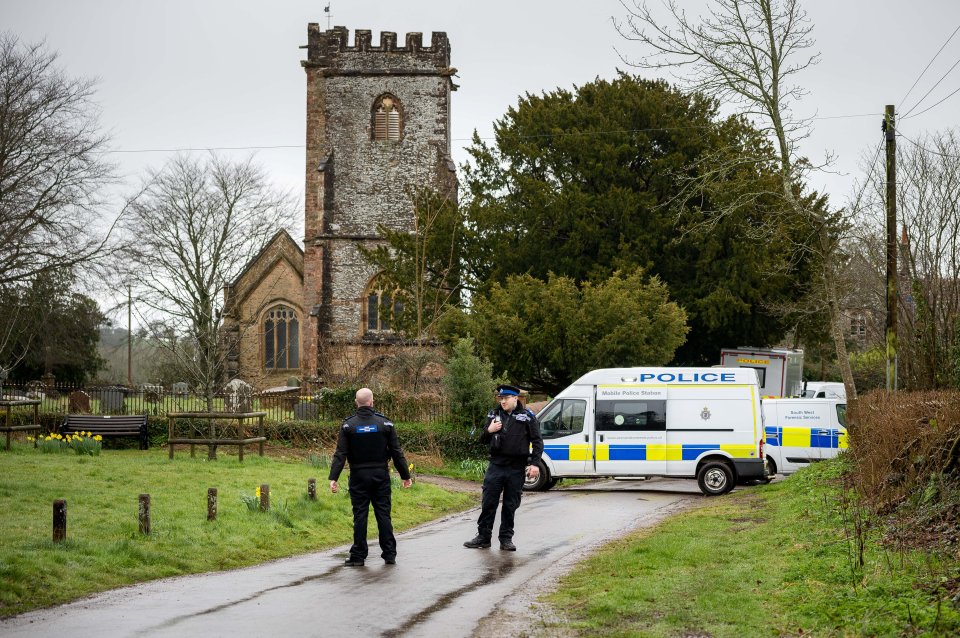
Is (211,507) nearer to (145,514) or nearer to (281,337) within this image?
(145,514)

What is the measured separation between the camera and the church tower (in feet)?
156

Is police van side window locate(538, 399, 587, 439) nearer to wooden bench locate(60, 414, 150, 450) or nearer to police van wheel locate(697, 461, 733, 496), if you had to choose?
police van wheel locate(697, 461, 733, 496)

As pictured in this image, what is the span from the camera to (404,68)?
47812 millimetres

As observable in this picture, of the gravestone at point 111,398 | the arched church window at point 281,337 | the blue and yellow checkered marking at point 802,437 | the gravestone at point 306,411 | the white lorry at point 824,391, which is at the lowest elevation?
the blue and yellow checkered marking at point 802,437

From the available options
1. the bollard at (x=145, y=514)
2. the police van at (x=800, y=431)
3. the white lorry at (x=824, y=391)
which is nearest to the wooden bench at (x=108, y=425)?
the bollard at (x=145, y=514)

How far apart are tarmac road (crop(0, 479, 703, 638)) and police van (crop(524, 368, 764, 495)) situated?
23.6 ft

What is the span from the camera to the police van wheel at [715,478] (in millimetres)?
21031

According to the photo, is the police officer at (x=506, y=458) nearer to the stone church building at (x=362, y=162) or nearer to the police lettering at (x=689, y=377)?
the police lettering at (x=689, y=377)

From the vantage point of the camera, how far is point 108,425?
25672mm

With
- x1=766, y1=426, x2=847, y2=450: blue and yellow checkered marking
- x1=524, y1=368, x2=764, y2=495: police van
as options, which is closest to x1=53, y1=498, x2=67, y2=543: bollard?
x1=524, y1=368, x2=764, y2=495: police van

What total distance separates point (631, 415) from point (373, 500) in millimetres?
10886

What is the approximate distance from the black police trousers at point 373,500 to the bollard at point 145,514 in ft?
8.30

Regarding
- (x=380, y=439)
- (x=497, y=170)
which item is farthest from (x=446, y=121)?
(x=380, y=439)

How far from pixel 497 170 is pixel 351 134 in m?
9.25
